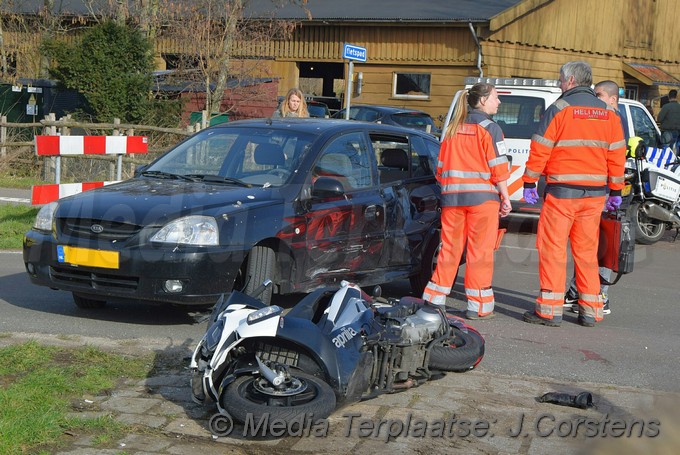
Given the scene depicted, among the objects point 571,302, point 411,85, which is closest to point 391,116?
point 411,85

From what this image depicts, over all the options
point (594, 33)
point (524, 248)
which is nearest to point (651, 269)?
point (524, 248)

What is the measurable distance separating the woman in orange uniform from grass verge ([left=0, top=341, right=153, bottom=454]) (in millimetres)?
2899

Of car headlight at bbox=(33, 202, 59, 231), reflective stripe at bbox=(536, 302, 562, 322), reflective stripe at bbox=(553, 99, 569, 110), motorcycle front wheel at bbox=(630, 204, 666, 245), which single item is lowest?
motorcycle front wheel at bbox=(630, 204, 666, 245)

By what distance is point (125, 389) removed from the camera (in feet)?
17.9

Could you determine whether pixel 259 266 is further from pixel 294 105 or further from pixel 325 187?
pixel 294 105

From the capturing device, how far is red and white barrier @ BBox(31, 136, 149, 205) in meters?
10.5

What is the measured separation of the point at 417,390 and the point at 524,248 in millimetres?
7695

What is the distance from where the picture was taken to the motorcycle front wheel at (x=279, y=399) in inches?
177

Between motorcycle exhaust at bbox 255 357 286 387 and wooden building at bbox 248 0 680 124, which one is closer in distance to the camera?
motorcycle exhaust at bbox 255 357 286 387

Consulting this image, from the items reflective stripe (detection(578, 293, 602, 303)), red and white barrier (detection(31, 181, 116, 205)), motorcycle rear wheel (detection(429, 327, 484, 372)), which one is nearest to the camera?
motorcycle rear wheel (detection(429, 327, 484, 372))

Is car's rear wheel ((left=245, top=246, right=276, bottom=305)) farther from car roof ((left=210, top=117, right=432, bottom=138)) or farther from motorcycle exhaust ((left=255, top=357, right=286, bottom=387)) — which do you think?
motorcycle exhaust ((left=255, top=357, right=286, bottom=387))

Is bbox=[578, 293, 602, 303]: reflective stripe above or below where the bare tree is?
below

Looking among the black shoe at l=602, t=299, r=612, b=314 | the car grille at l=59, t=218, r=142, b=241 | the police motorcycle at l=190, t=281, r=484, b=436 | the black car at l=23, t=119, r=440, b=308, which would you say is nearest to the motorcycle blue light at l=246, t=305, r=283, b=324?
the police motorcycle at l=190, t=281, r=484, b=436

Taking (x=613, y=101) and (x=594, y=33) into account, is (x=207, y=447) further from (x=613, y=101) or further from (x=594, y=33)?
(x=594, y=33)
